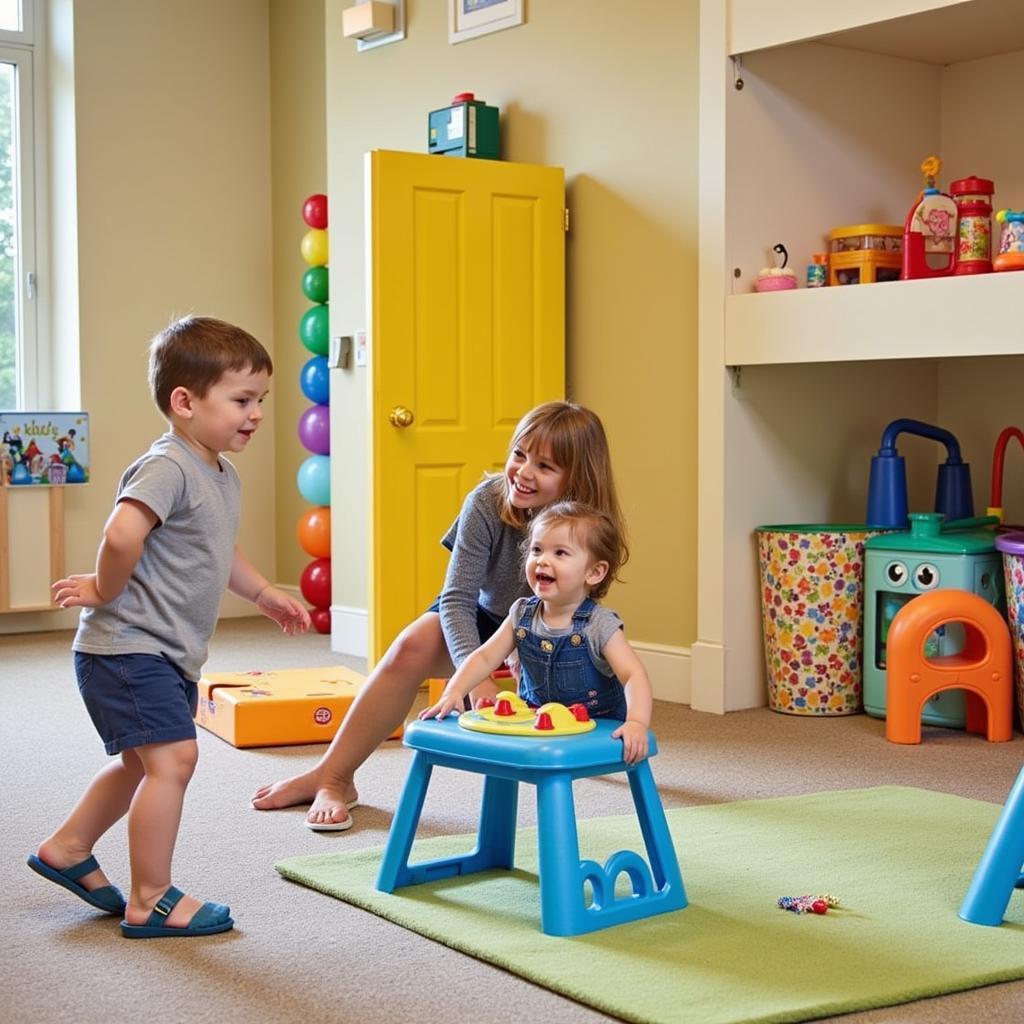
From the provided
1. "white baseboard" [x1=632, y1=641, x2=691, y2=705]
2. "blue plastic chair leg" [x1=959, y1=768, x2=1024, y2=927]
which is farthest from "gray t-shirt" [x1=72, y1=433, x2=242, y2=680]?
"white baseboard" [x1=632, y1=641, x2=691, y2=705]

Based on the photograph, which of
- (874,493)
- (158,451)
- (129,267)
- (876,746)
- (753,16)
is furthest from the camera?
(129,267)

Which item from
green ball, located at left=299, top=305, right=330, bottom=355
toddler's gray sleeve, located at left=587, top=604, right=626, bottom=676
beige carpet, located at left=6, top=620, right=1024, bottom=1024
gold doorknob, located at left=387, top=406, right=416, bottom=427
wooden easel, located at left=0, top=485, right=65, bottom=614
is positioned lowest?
beige carpet, located at left=6, top=620, right=1024, bottom=1024

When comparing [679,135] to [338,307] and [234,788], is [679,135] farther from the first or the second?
[234,788]

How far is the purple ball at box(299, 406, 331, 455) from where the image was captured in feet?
A: 18.7

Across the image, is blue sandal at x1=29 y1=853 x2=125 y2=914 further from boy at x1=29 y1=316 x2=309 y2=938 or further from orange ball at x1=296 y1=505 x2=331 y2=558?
orange ball at x1=296 y1=505 x2=331 y2=558

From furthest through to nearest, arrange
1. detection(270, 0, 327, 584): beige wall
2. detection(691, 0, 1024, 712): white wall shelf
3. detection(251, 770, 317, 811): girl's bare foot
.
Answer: detection(270, 0, 327, 584): beige wall
detection(691, 0, 1024, 712): white wall shelf
detection(251, 770, 317, 811): girl's bare foot

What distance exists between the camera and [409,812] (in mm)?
2428

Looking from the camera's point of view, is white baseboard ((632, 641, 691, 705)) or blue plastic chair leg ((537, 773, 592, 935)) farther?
white baseboard ((632, 641, 691, 705))

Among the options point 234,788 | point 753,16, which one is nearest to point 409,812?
point 234,788

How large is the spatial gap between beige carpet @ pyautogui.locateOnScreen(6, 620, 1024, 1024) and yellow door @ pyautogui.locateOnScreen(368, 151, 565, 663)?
2.90ft

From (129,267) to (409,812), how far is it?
13.4 ft

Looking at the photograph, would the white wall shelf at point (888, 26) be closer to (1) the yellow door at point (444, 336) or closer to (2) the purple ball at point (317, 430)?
(1) the yellow door at point (444, 336)

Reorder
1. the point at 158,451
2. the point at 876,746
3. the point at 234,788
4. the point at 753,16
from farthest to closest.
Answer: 1. the point at 753,16
2. the point at 876,746
3. the point at 234,788
4. the point at 158,451

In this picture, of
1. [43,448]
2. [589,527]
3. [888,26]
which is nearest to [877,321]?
[888,26]
